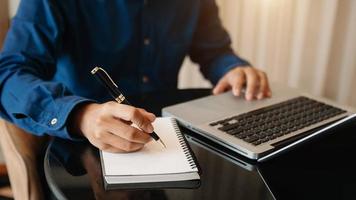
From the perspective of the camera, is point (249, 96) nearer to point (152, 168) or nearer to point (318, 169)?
point (318, 169)

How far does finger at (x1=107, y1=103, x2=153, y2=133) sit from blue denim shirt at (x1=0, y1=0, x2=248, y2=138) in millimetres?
107

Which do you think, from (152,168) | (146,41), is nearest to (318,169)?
(152,168)

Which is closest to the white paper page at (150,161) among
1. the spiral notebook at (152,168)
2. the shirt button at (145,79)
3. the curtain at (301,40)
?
the spiral notebook at (152,168)

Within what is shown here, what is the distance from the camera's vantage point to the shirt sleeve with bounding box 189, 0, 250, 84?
1380mm

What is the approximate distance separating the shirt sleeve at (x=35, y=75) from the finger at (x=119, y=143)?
11 cm

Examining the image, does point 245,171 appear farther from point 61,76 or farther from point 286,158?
point 61,76

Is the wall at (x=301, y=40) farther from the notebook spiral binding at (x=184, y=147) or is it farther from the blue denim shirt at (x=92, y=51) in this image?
the notebook spiral binding at (x=184, y=147)

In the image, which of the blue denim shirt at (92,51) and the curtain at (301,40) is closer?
the blue denim shirt at (92,51)

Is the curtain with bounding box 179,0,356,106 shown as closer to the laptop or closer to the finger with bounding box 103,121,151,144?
the laptop

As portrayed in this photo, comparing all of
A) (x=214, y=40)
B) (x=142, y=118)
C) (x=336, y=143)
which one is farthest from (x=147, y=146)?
(x=214, y=40)

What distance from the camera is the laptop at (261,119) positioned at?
0.83m

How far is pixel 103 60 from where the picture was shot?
1206 mm

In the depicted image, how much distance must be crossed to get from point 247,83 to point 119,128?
458 mm

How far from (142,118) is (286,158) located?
0.27 meters
